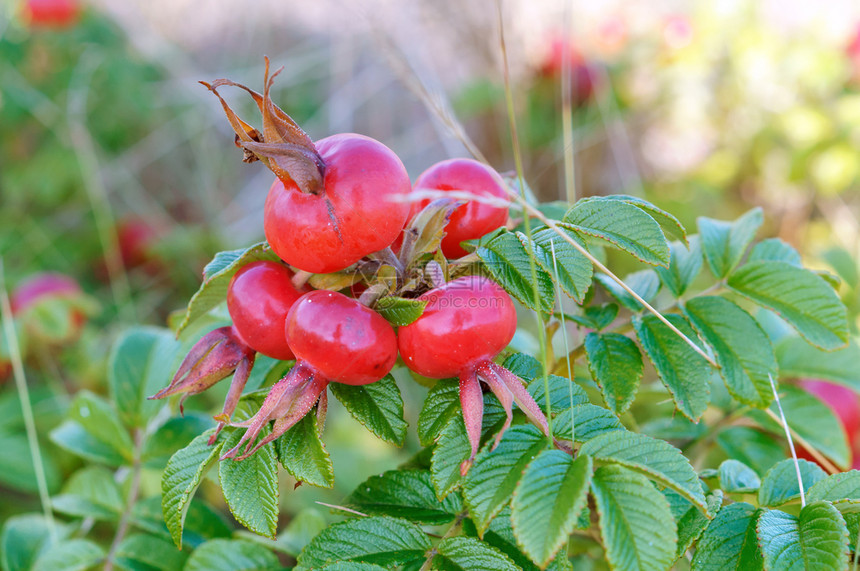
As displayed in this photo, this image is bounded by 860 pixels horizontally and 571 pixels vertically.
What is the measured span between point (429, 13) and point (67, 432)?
11.0ft

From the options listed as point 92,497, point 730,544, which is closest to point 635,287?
point 730,544

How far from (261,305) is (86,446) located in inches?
29.2

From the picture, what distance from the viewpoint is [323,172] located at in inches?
29.7

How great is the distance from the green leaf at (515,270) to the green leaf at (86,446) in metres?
0.89

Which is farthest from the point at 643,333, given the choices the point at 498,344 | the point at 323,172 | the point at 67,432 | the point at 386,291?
the point at 67,432

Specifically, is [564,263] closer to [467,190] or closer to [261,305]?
[467,190]

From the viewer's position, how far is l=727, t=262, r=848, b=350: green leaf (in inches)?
37.5

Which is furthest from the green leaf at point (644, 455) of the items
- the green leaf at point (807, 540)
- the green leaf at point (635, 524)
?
the green leaf at point (807, 540)

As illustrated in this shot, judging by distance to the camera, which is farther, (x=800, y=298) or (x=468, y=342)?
(x=800, y=298)

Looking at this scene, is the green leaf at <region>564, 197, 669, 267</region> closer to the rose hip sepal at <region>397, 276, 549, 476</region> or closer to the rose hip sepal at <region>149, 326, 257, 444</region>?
the rose hip sepal at <region>397, 276, 549, 476</region>

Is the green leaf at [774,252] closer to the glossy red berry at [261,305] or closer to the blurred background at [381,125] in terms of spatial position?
the glossy red berry at [261,305]

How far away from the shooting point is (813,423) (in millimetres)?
1219

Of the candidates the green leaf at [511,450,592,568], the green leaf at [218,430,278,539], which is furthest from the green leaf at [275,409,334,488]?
the green leaf at [511,450,592,568]

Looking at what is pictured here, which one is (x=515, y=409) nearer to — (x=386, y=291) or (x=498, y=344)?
(x=498, y=344)
